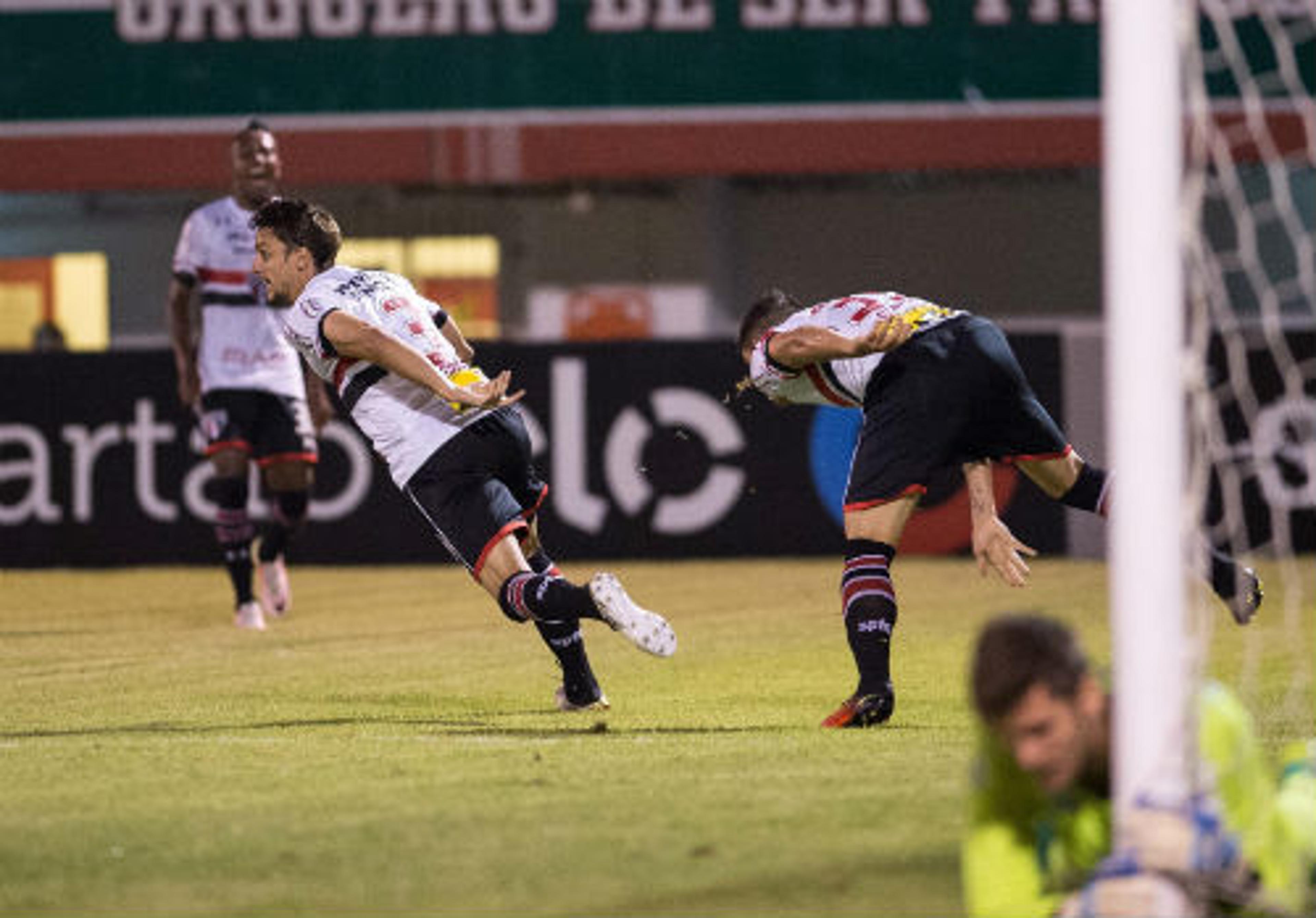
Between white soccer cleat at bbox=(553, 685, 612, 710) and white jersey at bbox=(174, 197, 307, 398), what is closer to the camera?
white soccer cleat at bbox=(553, 685, 612, 710)

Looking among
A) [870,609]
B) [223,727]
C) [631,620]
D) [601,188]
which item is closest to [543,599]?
[631,620]

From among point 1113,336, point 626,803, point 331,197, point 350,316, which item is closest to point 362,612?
point 350,316

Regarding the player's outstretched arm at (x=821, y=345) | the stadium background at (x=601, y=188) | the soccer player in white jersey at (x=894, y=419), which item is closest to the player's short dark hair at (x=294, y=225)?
the soccer player in white jersey at (x=894, y=419)

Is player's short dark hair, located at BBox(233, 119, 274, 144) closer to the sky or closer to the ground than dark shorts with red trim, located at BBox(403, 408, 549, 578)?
closer to the sky

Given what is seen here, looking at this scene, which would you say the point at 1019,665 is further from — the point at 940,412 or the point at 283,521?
the point at 283,521

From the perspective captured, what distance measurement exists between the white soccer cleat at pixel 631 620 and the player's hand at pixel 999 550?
1087mm

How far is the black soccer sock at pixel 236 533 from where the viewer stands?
12.6 meters

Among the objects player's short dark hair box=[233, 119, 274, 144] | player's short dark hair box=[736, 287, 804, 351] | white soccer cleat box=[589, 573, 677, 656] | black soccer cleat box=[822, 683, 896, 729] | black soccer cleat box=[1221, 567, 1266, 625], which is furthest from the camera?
player's short dark hair box=[233, 119, 274, 144]

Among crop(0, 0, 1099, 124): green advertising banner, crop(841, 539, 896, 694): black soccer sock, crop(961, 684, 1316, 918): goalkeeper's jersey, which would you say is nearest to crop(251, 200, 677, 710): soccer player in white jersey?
crop(841, 539, 896, 694): black soccer sock

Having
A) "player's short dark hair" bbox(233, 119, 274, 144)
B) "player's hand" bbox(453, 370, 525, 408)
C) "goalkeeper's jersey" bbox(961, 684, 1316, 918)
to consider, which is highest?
"player's short dark hair" bbox(233, 119, 274, 144)

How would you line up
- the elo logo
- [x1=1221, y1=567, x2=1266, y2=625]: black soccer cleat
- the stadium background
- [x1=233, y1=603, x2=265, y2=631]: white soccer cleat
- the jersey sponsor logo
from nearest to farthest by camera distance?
[x1=1221, y1=567, x2=1266, y2=625]: black soccer cleat, [x1=233, y1=603, x2=265, y2=631]: white soccer cleat, the jersey sponsor logo, the elo logo, the stadium background

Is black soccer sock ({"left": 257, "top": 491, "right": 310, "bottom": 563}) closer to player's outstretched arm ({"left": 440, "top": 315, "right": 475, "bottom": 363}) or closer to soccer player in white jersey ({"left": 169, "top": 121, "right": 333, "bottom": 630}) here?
soccer player in white jersey ({"left": 169, "top": 121, "right": 333, "bottom": 630})

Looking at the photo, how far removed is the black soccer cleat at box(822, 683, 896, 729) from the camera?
799cm

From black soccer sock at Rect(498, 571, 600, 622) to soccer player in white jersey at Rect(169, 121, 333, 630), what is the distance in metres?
4.36
